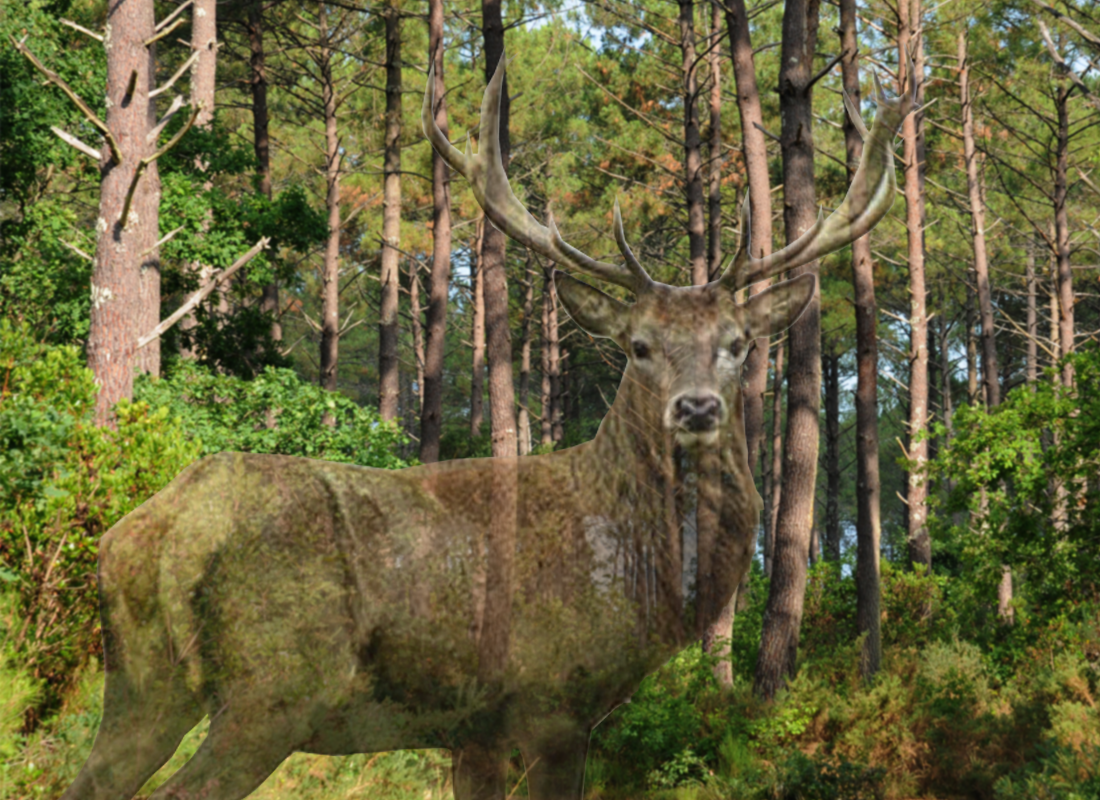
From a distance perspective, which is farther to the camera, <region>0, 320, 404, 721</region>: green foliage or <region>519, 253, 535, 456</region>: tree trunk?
<region>519, 253, 535, 456</region>: tree trunk

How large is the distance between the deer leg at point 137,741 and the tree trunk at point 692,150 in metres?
14.2

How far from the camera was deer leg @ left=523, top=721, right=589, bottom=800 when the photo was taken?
2.57 m

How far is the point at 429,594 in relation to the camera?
8.20 feet

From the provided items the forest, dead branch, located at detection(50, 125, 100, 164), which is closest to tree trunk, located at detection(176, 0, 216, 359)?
the forest

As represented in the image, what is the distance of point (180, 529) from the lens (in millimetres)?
2447

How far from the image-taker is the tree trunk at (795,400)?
10.0m

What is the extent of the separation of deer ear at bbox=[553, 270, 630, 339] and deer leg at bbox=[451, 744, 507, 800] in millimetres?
1308

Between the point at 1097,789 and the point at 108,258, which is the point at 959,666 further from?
the point at 108,258

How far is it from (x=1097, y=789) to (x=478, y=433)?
2149 centimetres

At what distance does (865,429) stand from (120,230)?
31.7 feet

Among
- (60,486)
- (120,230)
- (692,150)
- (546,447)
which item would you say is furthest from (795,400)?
(546,447)

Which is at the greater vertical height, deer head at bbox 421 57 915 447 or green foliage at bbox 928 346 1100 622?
deer head at bbox 421 57 915 447

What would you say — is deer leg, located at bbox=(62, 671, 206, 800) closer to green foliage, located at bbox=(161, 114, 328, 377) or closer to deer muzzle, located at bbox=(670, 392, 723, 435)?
deer muzzle, located at bbox=(670, 392, 723, 435)

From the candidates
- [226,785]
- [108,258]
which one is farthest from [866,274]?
[226,785]
